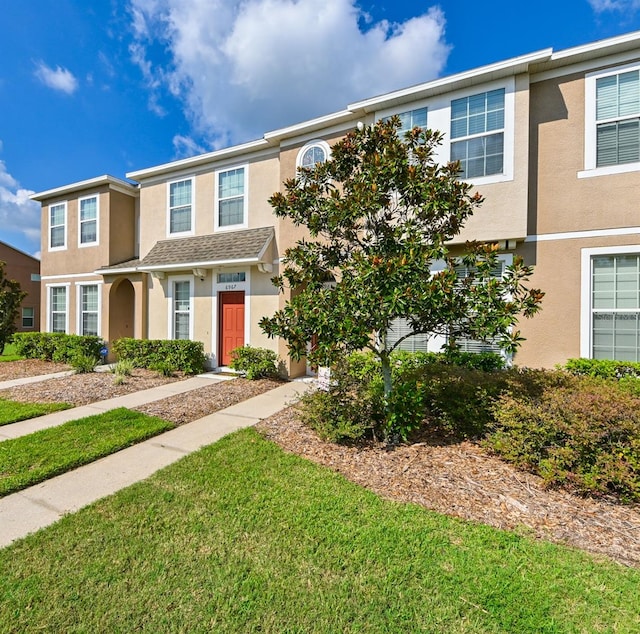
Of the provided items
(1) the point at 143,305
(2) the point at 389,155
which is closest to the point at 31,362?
(1) the point at 143,305

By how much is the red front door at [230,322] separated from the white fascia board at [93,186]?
22.1ft

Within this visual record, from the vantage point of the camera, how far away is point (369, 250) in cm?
501

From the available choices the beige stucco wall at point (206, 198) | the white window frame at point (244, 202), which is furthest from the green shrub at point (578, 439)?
the white window frame at point (244, 202)

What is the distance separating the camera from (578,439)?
380 cm

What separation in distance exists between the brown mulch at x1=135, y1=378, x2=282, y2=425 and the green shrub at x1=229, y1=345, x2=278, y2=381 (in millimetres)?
275

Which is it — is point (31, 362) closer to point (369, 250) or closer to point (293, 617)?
point (369, 250)

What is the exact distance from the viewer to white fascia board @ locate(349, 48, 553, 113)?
7.00 metres

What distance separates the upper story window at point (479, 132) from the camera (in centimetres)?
746

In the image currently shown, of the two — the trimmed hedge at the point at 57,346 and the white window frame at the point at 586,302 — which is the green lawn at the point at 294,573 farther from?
the trimmed hedge at the point at 57,346

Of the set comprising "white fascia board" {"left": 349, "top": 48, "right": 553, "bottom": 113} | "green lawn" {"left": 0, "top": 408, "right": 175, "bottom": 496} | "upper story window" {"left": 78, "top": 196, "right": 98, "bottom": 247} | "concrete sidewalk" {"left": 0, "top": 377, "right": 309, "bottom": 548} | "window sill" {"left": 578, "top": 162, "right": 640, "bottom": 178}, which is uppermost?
"white fascia board" {"left": 349, "top": 48, "right": 553, "bottom": 113}

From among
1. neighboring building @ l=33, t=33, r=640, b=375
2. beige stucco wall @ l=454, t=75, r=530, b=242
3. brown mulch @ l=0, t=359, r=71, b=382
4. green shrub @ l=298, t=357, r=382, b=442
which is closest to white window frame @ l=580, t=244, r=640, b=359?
neighboring building @ l=33, t=33, r=640, b=375

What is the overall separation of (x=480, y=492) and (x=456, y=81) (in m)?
8.17

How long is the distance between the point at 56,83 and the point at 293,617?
14.7 m

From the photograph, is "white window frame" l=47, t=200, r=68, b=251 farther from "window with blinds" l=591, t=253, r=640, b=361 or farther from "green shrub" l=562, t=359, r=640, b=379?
"window with blinds" l=591, t=253, r=640, b=361
